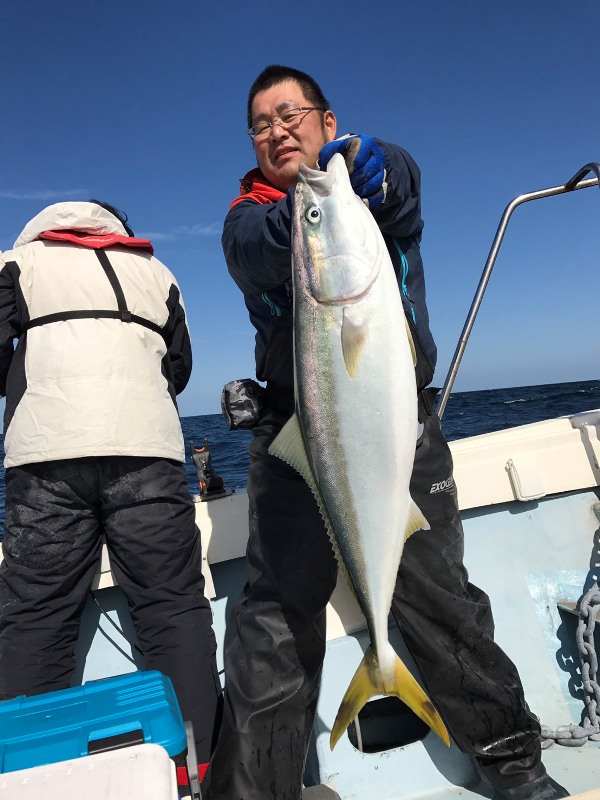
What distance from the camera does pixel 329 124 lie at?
2697 millimetres

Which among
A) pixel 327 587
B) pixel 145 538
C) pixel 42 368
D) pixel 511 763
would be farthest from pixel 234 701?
pixel 42 368

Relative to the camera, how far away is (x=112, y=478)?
2.54 meters

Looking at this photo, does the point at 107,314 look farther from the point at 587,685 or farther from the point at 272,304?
the point at 587,685

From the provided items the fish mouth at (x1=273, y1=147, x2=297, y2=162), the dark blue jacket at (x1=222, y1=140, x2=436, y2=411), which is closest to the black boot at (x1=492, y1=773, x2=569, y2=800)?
the dark blue jacket at (x1=222, y1=140, x2=436, y2=411)

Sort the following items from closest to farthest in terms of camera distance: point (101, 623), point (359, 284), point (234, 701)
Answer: point (359, 284), point (234, 701), point (101, 623)

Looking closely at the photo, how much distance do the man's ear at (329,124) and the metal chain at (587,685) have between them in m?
2.63

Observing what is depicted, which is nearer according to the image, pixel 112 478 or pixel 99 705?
pixel 99 705

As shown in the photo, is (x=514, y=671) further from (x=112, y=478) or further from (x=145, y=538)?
(x=112, y=478)

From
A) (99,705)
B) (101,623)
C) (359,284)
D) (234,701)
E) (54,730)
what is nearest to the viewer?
(54,730)

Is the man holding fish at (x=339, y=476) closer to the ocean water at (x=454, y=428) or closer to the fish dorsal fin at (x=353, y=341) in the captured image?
the fish dorsal fin at (x=353, y=341)

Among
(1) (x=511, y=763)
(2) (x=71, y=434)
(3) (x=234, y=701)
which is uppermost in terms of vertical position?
(2) (x=71, y=434)

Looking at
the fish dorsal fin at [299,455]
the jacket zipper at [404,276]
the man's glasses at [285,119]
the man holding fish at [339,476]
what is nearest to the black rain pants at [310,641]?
the man holding fish at [339,476]

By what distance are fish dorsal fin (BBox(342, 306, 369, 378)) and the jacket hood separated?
5.38 feet

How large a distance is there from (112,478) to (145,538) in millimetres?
309
